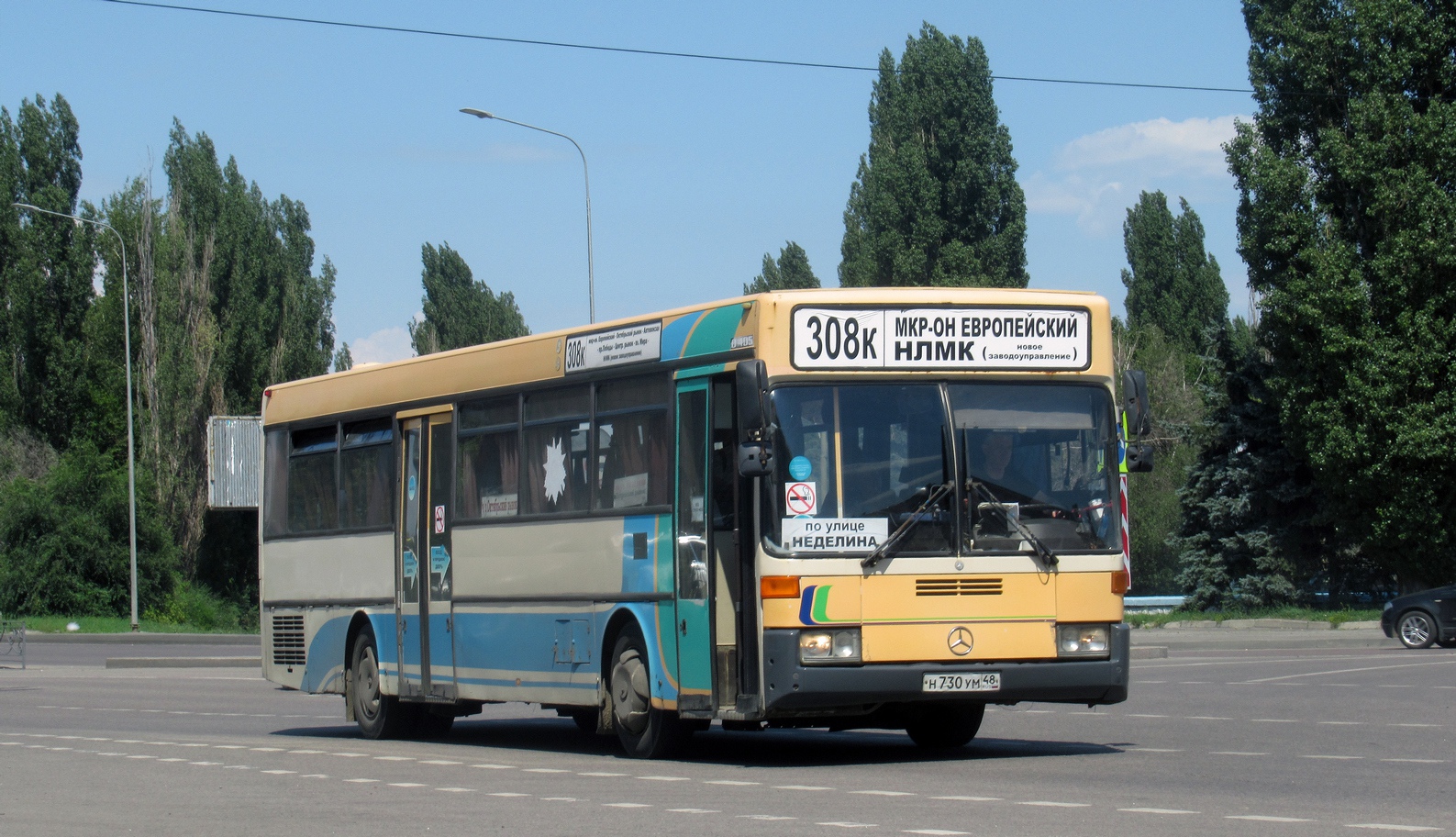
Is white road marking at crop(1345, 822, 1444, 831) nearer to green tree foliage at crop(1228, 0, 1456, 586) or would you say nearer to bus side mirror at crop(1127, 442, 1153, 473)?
bus side mirror at crop(1127, 442, 1153, 473)

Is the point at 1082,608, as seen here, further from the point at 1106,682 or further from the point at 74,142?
the point at 74,142

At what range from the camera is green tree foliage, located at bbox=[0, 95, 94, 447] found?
2402 inches

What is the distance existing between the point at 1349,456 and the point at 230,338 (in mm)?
36750

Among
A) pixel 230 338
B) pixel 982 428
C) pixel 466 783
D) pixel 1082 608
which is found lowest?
pixel 466 783

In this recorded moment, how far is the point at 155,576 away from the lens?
56.2 meters

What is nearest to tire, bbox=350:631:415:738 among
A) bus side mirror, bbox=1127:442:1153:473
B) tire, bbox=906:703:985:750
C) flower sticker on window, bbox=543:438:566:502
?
flower sticker on window, bbox=543:438:566:502

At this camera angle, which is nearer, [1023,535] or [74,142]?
[1023,535]

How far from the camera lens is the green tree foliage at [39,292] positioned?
200ft

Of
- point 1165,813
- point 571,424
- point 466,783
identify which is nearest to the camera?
point 1165,813

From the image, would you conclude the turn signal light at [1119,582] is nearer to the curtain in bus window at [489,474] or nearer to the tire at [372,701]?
the curtain in bus window at [489,474]

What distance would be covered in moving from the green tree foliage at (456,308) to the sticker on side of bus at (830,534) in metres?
70.7

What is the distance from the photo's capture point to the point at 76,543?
54.1 meters

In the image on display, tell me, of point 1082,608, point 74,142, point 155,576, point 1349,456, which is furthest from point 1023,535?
point 74,142

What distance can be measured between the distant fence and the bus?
23566 mm
